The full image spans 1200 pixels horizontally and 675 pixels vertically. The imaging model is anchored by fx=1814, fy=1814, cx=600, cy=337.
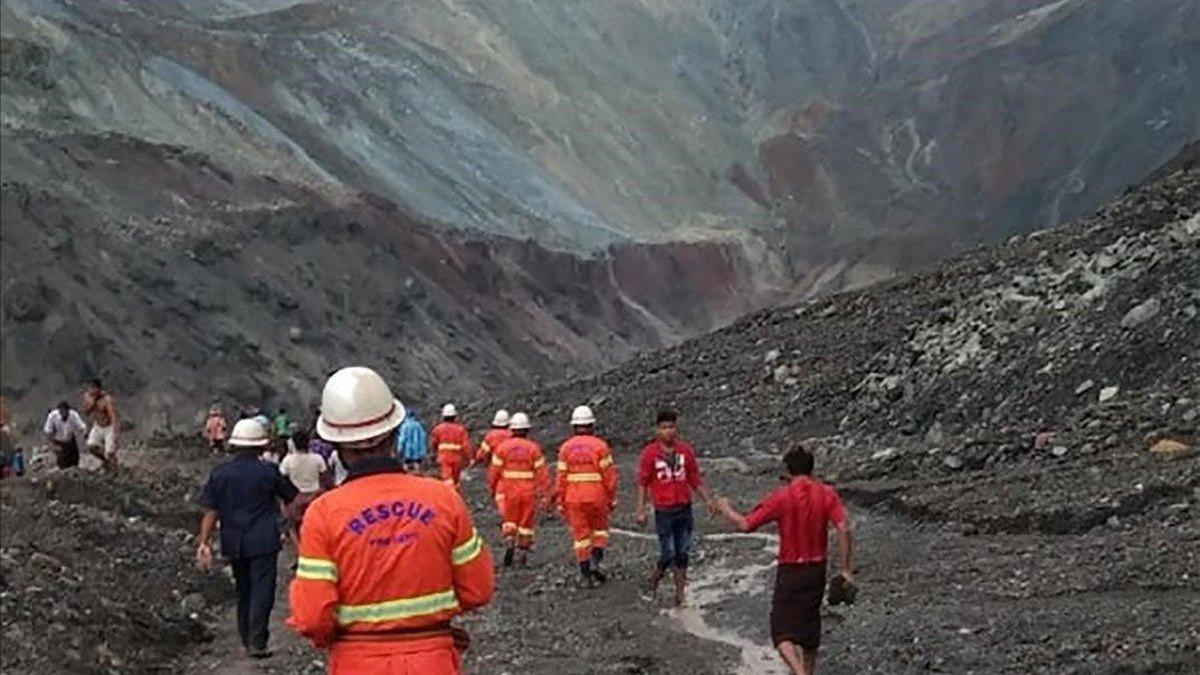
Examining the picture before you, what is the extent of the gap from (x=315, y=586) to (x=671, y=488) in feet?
26.5

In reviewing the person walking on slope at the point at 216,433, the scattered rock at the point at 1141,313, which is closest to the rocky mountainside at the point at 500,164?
the person walking on slope at the point at 216,433

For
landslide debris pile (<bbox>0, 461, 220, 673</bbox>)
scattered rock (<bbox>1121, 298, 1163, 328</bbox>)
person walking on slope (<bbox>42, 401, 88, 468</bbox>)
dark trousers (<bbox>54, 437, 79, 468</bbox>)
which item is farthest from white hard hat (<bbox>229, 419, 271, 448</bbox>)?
scattered rock (<bbox>1121, 298, 1163, 328</bbox>)

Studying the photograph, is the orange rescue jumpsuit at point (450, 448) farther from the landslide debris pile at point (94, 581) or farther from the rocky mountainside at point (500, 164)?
the rocky mountainside at point (500, 164)

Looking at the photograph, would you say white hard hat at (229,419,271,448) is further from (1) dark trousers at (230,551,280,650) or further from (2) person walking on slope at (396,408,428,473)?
(2) person walking on slope at (396,408,428,473)

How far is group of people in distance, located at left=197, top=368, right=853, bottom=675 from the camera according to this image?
5.84 m

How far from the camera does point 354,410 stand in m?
5.91

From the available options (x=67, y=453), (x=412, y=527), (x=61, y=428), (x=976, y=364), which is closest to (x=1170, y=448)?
(x=976, y=364)

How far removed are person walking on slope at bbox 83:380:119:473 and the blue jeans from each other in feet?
28.9

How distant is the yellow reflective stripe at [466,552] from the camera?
19.7ft

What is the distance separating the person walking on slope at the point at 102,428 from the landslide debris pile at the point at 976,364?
30.3 feet

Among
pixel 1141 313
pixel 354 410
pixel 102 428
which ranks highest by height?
pixel 1141 313

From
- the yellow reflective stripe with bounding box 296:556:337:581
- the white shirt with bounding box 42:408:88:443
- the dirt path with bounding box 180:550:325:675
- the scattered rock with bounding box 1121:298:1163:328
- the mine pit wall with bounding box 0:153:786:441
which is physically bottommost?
the dirt path with bounding box 180:550:325:675

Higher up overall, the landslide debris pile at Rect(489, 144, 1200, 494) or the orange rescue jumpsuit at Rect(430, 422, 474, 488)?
the landslide debris pile at Rect(489, 144, 1200, 494)

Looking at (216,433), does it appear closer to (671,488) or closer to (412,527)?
(671,488)
